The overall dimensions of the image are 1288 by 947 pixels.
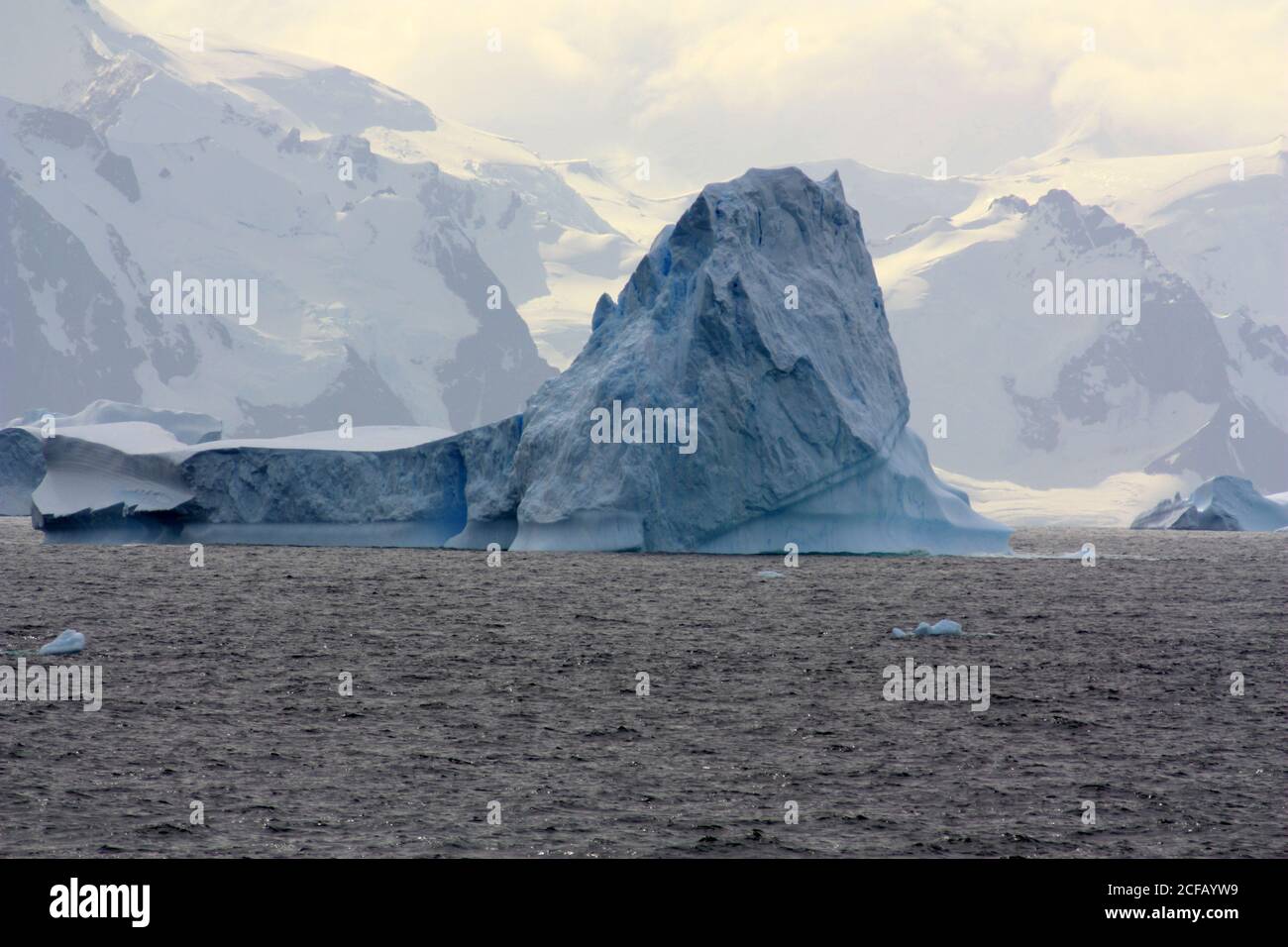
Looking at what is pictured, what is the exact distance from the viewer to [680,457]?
3106cm

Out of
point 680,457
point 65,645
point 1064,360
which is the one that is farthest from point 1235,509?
point 1064,360

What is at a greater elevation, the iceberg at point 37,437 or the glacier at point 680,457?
the iceberg at point 37,437

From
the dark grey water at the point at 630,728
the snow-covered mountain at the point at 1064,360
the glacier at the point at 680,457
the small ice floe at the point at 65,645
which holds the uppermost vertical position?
the snow-covered mountain at the point at 1064,360

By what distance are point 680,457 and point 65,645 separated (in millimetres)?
15365

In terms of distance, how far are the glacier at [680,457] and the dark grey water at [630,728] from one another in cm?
545

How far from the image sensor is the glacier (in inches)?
1227

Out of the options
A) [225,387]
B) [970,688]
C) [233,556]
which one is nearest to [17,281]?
[225,387]

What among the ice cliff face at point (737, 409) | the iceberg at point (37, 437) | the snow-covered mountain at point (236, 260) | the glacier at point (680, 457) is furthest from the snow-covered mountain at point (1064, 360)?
the ice cliff face at point (737, 409)

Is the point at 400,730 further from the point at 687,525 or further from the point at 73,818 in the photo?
the point at 687,525

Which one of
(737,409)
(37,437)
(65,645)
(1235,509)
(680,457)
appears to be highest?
(37,437)

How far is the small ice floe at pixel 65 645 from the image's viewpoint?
17234 millimetres

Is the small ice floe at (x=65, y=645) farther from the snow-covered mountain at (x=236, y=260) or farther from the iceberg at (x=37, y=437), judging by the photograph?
the snow-covered mountain at (x=236, y=260)

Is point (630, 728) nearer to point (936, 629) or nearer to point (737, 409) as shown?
point (936, 629)

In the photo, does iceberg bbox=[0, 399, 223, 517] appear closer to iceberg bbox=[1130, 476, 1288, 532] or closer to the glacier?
the glacier
